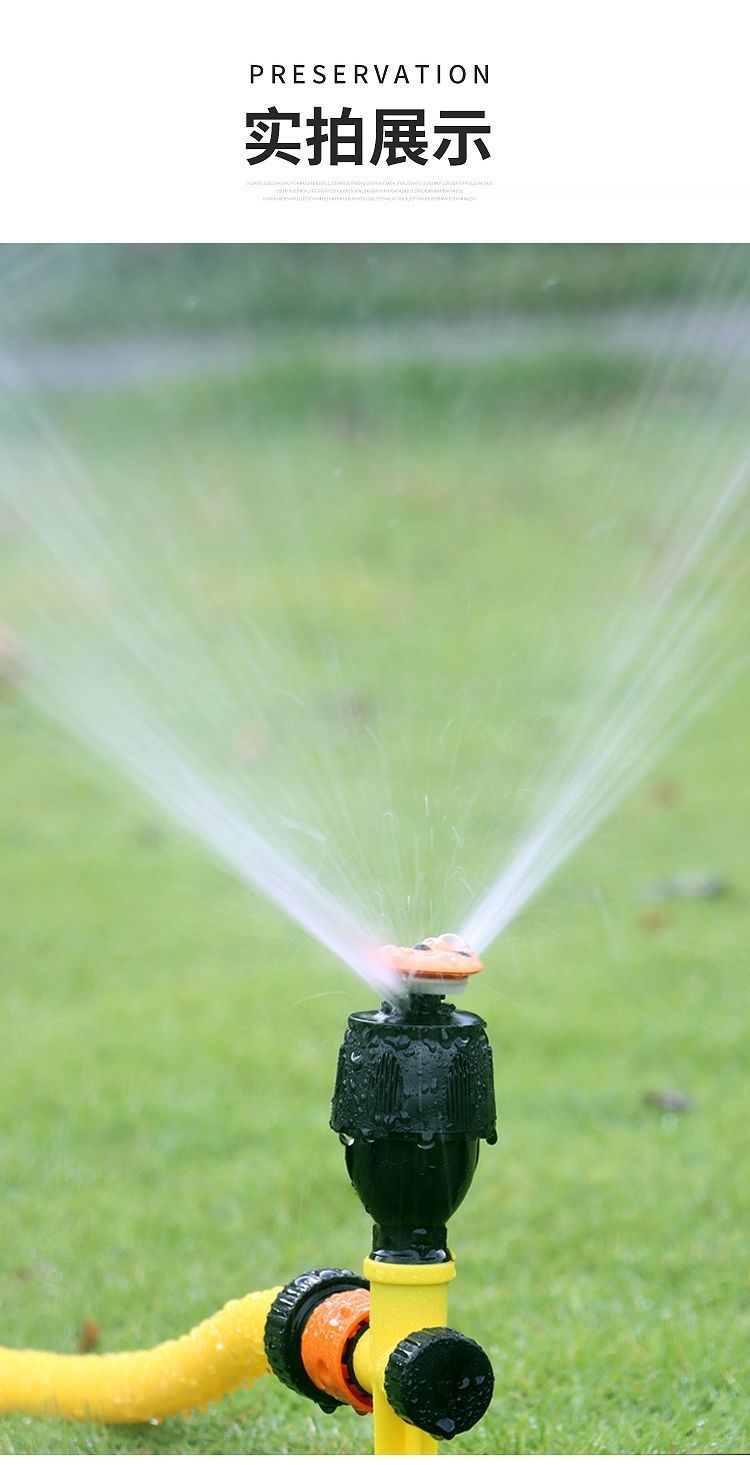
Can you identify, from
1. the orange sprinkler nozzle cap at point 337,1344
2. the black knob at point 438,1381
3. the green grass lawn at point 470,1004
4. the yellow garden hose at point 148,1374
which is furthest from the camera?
the green grass lawn at point 470,1004

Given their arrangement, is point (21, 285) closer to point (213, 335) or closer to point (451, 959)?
point (213, 335)

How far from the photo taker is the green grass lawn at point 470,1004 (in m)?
2.88

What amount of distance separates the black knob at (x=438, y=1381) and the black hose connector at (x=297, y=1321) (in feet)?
0.79

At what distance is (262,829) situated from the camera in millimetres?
2451

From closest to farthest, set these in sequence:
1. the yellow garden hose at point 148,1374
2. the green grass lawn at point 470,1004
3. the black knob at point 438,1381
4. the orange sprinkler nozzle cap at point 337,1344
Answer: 1. the black knob at point 438,1381
2. the orange sprinkler nozzle cap at point 337,1344
3. the yellow garden hose at point 148,1374
4. the green grass lawn at point 470,1004

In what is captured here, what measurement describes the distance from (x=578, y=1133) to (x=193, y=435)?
3.27 m

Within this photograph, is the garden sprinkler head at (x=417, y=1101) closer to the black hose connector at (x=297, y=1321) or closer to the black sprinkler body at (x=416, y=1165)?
the black sprinkler body at (x=416, y=1165)

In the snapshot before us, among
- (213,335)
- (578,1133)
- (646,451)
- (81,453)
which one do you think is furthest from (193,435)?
(578,1133)

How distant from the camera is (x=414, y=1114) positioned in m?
1.96

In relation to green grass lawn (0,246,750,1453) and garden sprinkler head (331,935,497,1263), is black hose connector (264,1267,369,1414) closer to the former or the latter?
garden sprinkler head (331,935,497,1263)

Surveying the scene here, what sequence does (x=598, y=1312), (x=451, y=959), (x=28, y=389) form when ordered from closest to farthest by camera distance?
(x=451, y=959), (x=598, y=1312), (x=28, y=389)

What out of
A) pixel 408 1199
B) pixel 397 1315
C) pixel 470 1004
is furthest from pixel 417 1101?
pixel 470 1004

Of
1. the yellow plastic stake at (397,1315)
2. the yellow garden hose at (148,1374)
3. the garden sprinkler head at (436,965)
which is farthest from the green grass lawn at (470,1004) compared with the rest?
the yellow plastic stake at (397,1315)

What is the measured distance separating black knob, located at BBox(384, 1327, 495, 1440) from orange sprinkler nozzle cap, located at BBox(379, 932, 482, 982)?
0.39 metres
